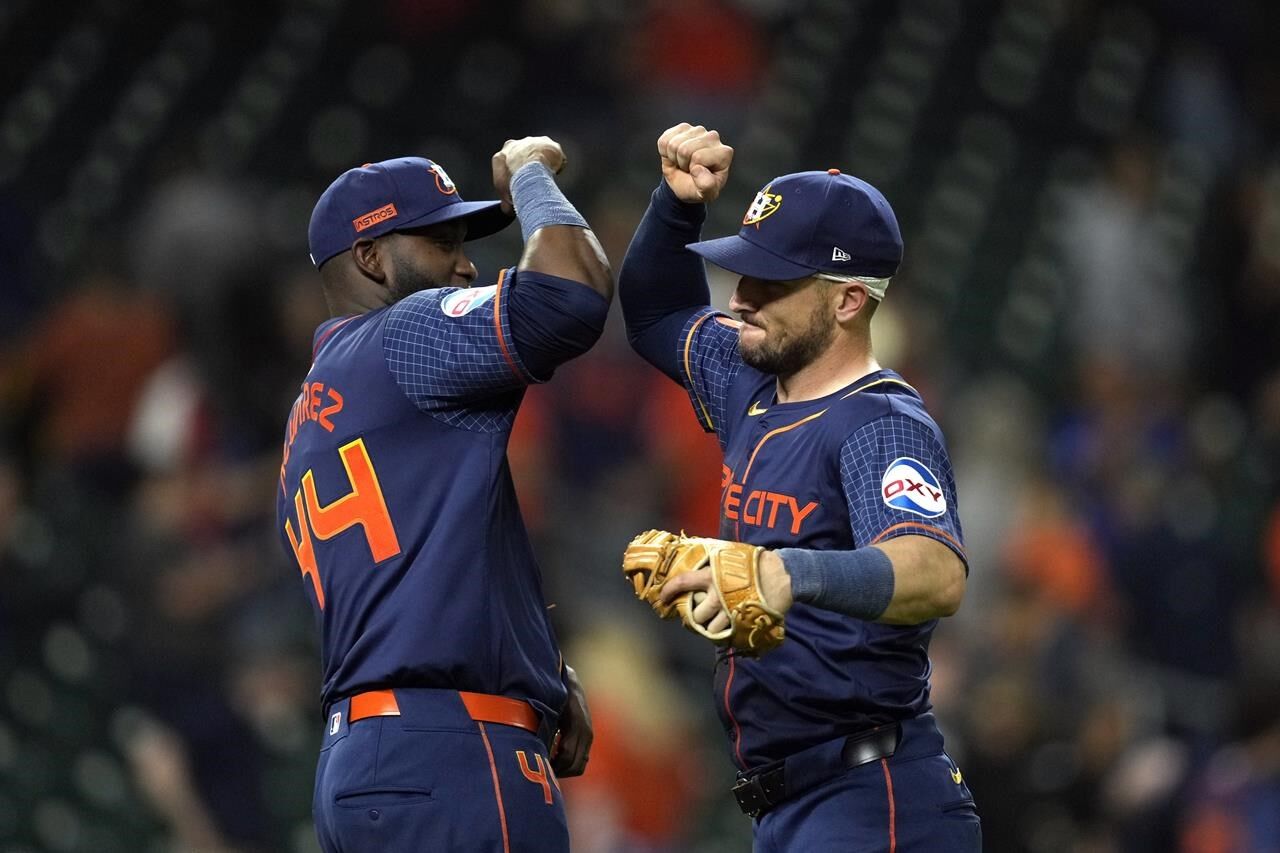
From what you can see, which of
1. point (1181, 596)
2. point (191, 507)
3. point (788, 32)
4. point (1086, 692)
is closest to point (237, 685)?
point (191, 507)

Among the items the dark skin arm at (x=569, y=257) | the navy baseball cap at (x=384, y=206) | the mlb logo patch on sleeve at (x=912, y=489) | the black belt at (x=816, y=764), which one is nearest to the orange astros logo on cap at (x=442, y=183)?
the navy baseball cap at (x=384, y=206)

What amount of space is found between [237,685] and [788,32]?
5389 mm

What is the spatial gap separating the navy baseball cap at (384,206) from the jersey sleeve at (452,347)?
21 cm

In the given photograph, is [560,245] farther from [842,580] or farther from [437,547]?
[842,580]

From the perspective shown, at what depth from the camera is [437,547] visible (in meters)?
3.50

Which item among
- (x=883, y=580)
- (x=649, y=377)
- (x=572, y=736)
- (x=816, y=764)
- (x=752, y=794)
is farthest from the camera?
(x=649, y=377)

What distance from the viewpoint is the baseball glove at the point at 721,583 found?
3.02 m

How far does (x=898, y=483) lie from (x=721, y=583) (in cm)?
48

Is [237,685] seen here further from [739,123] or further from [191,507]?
[739,123]

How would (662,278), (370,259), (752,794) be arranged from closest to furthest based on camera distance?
(752,794), (370,259), (662,278)

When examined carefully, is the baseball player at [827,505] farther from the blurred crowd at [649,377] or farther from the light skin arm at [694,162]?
the blurred crowd at [649,377]

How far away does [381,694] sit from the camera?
3.52 meters

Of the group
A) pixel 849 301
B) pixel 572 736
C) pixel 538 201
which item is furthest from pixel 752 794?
pixel 538 201

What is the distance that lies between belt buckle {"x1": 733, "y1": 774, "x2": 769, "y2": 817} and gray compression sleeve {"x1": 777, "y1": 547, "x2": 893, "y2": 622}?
2.09 feet
